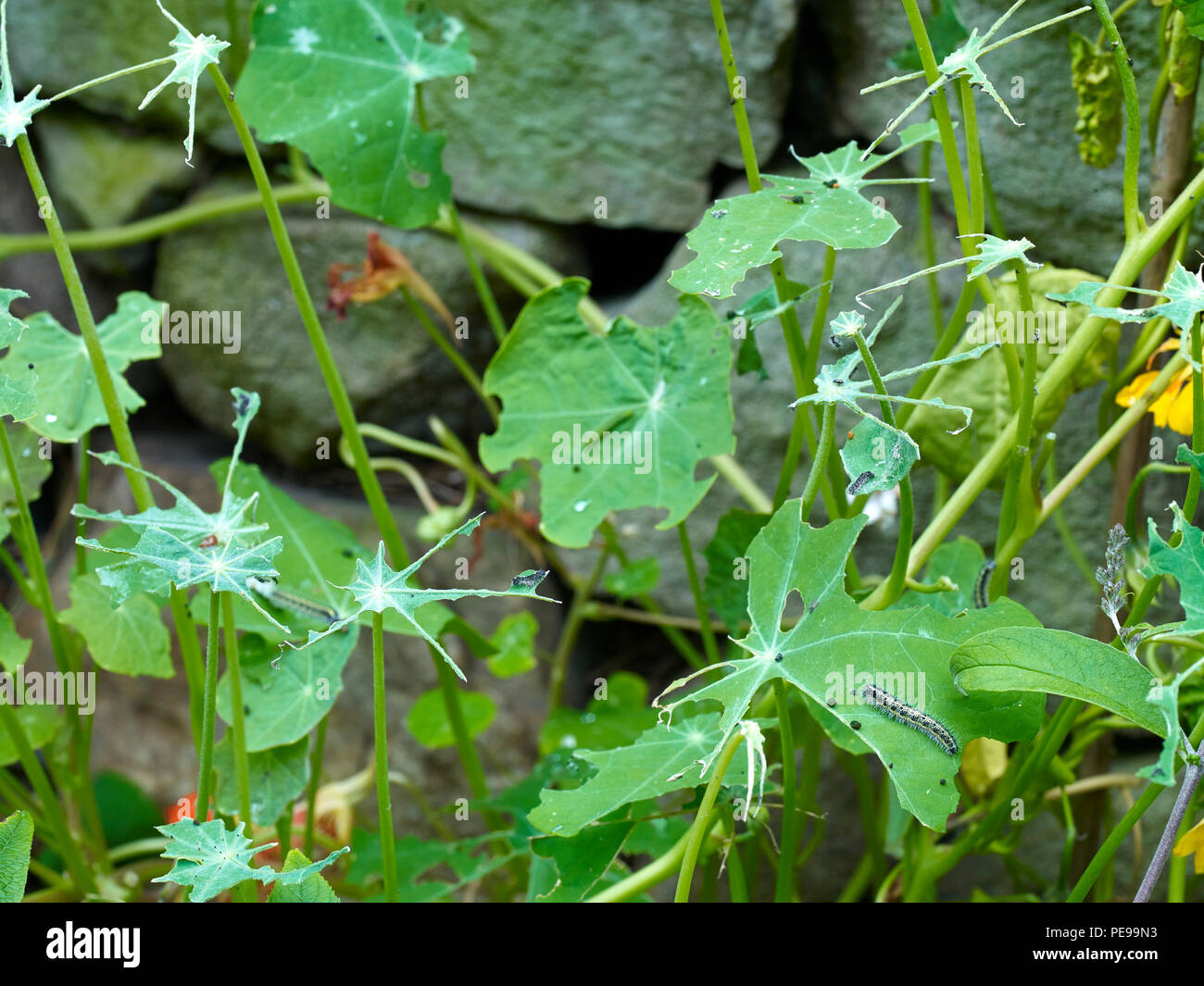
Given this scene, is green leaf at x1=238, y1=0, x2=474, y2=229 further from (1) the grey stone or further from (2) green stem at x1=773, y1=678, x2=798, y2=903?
(2) green stem at x1=773, y1=678, x2=798, y2=903

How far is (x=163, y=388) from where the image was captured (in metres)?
1.73

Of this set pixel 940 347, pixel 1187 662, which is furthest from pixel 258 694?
pixel 1187 662

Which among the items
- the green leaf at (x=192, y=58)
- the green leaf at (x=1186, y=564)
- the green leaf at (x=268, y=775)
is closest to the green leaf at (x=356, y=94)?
the green leaf at (x=192, y=58)

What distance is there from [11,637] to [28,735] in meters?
0.13

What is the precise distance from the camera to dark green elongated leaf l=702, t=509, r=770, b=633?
1.02 m

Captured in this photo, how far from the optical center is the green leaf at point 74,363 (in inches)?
36.4

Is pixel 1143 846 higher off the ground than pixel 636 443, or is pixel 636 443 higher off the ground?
pixel 636 443

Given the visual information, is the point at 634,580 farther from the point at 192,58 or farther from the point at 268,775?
the point at 192,58

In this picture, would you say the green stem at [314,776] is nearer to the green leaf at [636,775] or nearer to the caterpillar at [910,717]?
the green leaf at [636,775]

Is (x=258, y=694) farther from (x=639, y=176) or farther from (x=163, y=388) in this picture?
Answer: (x=163, y=388)

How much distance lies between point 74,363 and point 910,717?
864 millimetres

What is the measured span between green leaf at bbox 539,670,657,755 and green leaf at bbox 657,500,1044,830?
0.46 metres

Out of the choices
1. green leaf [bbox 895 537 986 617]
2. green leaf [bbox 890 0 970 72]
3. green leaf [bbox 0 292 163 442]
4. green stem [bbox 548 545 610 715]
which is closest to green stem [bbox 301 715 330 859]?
green leaf [bbox 0 292 163 442]

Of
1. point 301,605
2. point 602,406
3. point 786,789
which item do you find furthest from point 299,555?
point 786,789
